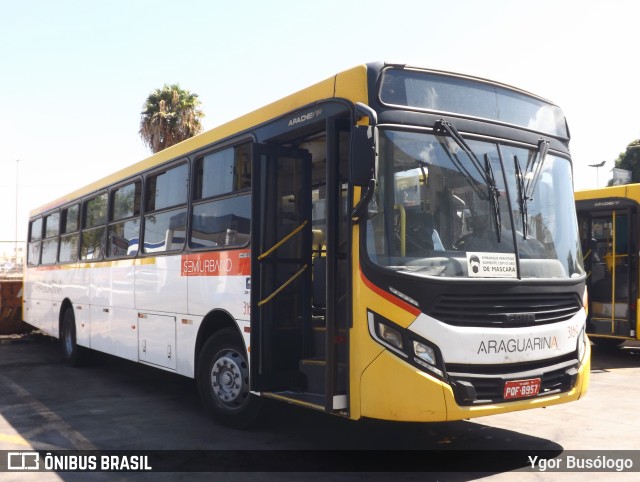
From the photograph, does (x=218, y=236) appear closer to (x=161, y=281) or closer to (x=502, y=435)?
(x=161, y=281)

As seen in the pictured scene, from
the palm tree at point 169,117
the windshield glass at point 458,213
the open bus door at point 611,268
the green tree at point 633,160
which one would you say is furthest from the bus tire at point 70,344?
the green tree at point 633,160

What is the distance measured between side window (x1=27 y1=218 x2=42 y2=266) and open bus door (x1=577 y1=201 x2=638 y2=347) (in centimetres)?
1144

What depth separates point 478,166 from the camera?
18.1 feet

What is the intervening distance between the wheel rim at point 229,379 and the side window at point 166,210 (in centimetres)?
163

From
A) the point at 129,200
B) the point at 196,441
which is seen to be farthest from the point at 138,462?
the point at 129,200

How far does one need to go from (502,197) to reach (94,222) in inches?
309

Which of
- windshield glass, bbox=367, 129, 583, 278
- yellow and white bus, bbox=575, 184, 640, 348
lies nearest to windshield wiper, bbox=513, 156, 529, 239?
windshield glass, bbox=367, 129, 583, 278

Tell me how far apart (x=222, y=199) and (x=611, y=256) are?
8360 millimetres

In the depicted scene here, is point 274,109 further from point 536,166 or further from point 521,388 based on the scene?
point 521,388

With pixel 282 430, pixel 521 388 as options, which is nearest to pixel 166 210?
pixel 282 430

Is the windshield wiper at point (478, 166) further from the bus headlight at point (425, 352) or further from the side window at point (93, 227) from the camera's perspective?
the side window at point (93, 227)

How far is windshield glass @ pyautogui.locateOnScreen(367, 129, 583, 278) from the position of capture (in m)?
5.18

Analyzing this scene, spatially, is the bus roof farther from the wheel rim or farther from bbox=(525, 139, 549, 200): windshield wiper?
the wheel rim

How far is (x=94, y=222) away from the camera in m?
11.3
